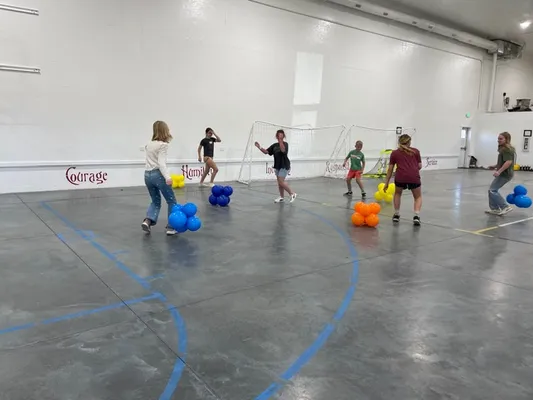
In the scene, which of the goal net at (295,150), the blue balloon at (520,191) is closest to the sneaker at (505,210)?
the blue balloon at (520,191)

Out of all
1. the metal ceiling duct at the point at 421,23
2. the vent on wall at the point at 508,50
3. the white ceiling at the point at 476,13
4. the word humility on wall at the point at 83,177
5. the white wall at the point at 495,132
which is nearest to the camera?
the word humility on wall at the point at 83,177

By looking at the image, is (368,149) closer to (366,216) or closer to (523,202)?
(523,202)

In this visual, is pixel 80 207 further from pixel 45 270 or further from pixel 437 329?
pixel 437 329

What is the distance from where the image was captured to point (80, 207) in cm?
862

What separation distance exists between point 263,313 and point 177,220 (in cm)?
291

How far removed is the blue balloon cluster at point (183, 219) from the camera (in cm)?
618

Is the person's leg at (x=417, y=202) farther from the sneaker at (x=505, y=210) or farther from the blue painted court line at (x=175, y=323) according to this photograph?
the blue painted court line at (x=175, y=323)

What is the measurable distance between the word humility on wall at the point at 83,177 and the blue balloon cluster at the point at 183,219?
611cm

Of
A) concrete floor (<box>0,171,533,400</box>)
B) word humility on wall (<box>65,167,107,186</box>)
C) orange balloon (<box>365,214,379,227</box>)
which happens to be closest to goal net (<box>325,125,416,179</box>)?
word humility on wall (<box>65,167,107,186</box>)

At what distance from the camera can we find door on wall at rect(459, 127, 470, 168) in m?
23.5

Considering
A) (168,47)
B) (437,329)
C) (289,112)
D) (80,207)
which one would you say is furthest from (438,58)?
(437,329)

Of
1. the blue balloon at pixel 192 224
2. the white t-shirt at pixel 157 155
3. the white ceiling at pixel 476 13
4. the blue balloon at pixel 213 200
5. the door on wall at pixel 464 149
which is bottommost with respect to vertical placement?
the blue balloon at pixel 192 224

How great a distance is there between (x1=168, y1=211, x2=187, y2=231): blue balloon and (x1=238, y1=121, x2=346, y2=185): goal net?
737 centimetres

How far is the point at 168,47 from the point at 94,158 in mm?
3969
